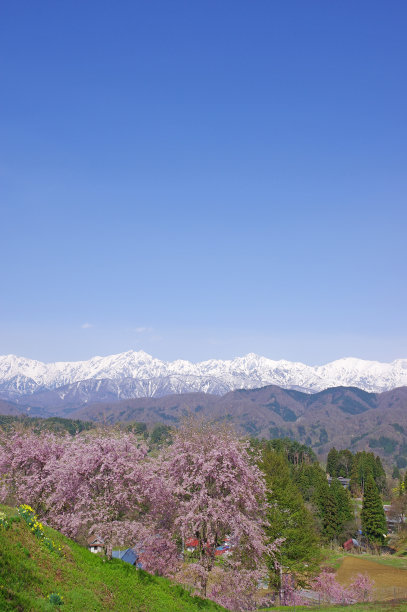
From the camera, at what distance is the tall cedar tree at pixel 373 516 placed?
86.1m

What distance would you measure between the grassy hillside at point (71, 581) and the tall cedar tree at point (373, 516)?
7869 centimetres

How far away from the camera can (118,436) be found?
28375mm

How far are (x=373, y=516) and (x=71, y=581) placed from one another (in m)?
88.9

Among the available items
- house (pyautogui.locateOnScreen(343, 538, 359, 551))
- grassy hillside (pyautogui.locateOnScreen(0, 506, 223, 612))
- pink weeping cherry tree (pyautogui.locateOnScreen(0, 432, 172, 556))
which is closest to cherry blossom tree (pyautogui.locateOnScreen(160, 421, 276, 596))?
pink weeping cherry tree (pyautogui.locateOnScreen(0, 432, 172, 556))

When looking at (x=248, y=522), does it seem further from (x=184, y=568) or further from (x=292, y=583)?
(x=292, y=583)

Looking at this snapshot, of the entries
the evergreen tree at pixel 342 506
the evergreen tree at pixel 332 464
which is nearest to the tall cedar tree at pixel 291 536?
the evergreen tree at pixel 342 506

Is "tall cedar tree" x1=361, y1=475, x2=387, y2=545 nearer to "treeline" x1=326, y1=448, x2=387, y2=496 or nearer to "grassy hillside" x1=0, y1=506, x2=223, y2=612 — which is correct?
"treeline" x1=326, y1=448, x2=387, y2=496

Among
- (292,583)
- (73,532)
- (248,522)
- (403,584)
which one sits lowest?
(403,584)

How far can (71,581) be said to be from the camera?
15.6 m

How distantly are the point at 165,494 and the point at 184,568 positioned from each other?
457cm

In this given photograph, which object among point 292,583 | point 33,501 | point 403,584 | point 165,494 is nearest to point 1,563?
point 165,494

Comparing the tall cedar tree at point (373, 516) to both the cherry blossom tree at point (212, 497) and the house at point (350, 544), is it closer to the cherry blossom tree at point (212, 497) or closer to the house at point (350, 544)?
the house at point (350, 544)

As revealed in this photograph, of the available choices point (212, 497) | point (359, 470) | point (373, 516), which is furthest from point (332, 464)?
point (212, 497)

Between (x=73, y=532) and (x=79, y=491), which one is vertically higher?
(x=79, y=491)
